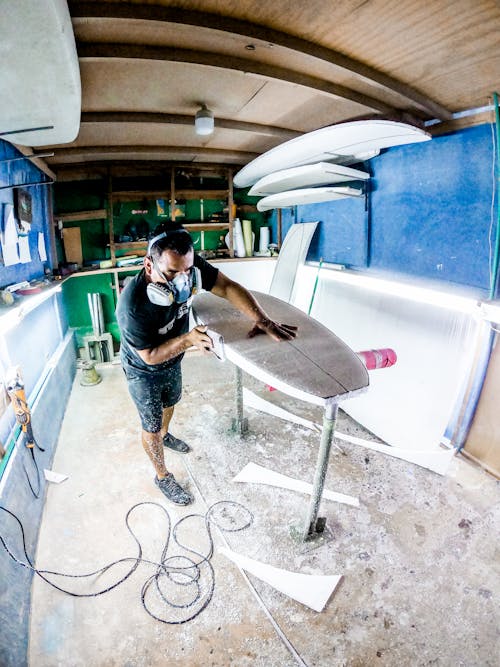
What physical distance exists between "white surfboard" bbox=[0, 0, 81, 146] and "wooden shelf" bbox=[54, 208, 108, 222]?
2016 millimetres

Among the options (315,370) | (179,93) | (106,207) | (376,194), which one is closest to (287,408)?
(315,370)

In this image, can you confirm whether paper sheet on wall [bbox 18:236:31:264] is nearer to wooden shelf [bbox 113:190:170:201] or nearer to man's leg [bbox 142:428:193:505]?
wooden shelf [bbox 113:190:170:201]

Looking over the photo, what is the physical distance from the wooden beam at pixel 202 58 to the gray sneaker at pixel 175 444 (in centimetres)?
240

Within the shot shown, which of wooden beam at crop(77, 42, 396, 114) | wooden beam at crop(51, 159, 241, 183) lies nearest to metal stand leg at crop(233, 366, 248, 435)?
wooden beam at crop(77, 42, 396, 114)

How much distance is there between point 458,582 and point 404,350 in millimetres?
1484

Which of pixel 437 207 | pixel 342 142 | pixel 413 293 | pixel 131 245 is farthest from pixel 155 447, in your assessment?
pixel 131 245

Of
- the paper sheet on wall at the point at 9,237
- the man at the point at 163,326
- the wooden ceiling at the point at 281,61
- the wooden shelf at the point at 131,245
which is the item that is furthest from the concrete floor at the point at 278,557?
the wooden ceiling at the point at 281,61

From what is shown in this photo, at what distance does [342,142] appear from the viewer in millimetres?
2373

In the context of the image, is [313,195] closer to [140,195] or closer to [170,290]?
[170,290]

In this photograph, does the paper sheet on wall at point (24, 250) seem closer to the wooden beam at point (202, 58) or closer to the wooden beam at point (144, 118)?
the wooden beam at point (144, 118)

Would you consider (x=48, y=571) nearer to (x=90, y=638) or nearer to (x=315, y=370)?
(x=90, y=638)

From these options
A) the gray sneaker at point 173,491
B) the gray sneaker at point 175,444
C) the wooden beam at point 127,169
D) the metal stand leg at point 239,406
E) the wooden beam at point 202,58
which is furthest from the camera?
the wooden beam at point 127,169

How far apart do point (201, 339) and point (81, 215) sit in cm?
325

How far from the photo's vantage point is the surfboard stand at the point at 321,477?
1514 millimetres
